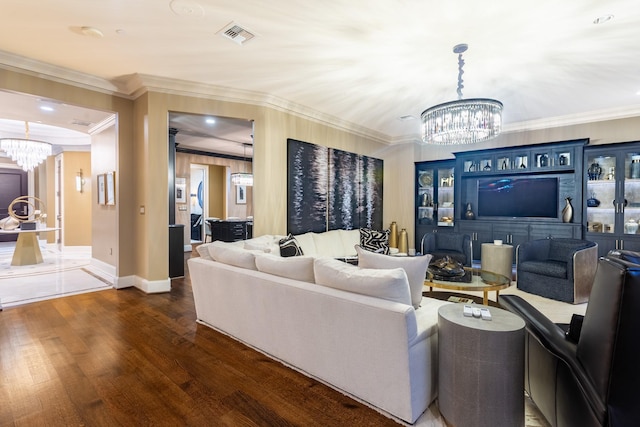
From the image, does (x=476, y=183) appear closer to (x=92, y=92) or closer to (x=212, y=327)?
(x=212, y=327)

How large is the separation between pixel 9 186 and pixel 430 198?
12.7 metres

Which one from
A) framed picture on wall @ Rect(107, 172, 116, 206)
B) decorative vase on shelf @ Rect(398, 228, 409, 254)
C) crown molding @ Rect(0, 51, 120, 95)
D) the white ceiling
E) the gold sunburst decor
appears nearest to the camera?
the white ceiling

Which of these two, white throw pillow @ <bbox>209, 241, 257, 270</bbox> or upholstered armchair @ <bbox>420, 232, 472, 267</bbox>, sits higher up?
white throw pillow @ <bbox>209, 241, 257, 270</bbox>

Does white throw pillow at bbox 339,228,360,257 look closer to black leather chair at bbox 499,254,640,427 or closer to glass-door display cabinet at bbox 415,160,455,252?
glass-door display cabinet at bbox 415,160,455,252

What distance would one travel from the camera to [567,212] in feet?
17.5

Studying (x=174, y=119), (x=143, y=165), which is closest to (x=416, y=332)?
(x=143, y=165)

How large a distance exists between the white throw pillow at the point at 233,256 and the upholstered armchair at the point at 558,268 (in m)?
3.99

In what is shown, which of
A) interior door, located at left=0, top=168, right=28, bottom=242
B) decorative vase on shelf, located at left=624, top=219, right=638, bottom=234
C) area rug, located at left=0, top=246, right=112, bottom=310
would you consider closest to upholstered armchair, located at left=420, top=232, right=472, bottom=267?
decorative vase on shelf, located at left=624, top=219, right=638, bottom=234

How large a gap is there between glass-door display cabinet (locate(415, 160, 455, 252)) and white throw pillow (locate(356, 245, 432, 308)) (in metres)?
5.06

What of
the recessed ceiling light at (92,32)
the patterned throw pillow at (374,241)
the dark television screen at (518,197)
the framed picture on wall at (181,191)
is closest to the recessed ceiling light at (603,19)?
the dark television screen at (518,197)

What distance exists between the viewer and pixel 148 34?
3.04 meters

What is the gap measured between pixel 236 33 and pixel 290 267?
2.29 meters

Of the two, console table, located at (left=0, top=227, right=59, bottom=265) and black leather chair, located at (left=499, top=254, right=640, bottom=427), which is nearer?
black leather chair, located at (left=499, top=254, right=640, bottom=427)

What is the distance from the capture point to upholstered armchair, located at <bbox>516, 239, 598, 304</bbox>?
4.00 m
